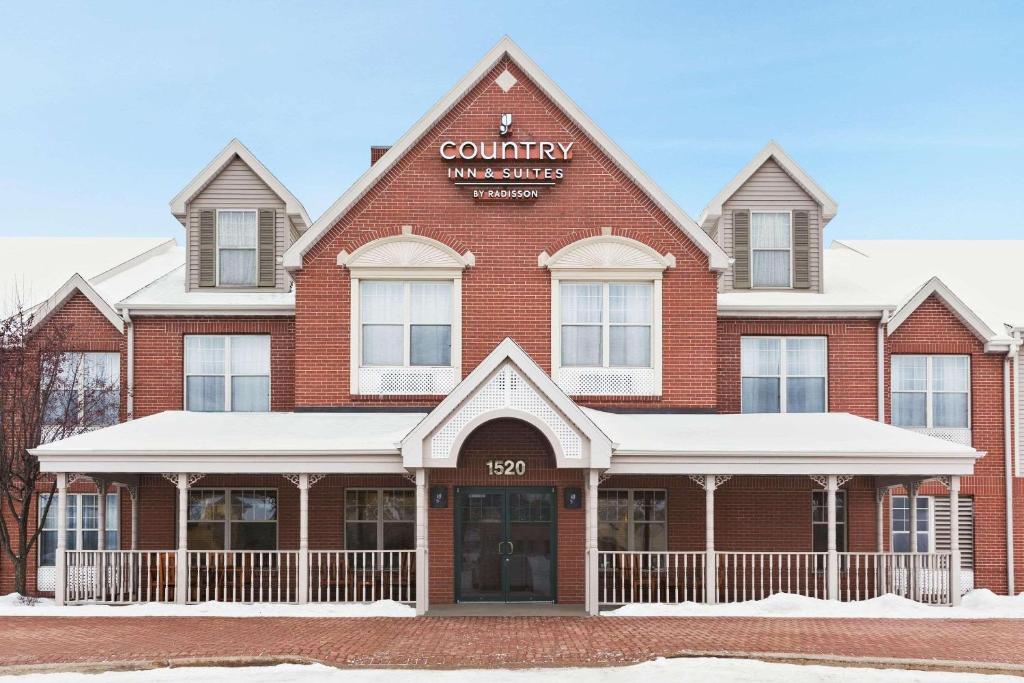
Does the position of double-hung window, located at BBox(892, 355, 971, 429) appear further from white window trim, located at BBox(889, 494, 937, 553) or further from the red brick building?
white window trim, located at BBox(889, 494, 937, 553)

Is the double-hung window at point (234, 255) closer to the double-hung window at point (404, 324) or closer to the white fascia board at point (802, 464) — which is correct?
the double-hung window at point (404, 324)

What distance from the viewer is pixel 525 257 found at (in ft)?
80.0

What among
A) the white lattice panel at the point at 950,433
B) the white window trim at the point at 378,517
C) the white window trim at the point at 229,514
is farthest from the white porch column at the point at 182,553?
the white lattice panel at the point at 950,433

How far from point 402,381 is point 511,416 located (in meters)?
4.05

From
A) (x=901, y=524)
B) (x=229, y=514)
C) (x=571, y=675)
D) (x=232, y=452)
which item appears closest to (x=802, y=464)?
(x=901, y=524)

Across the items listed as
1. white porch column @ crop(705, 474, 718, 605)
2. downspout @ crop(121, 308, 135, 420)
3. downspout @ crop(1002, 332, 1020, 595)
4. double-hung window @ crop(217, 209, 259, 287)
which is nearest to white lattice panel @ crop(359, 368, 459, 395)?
double-hung window @ crop(217, 209, 259, 287)

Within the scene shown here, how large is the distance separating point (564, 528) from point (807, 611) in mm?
4945

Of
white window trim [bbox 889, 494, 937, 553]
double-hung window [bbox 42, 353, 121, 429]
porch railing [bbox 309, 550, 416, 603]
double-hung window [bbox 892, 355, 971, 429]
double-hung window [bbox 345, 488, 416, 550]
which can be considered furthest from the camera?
double-hung window [bbox 892, 355, 971, 429]

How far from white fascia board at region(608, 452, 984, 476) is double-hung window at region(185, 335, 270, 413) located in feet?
29.2

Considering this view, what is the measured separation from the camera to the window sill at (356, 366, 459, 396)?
24094mm

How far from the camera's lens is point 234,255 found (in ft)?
87.5

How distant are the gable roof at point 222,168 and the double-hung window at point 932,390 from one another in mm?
14347

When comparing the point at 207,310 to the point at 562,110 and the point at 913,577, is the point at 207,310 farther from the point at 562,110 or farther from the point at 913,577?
the point at 913,577

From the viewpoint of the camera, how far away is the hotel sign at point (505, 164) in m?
24.3
